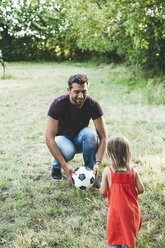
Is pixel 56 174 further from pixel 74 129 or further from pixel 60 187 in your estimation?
pixel 74 129

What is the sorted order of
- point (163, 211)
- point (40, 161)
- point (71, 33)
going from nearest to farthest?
point (163, 211) < point (40, 161) < point (71, 33)

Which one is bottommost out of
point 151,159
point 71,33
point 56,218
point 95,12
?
point 56,218

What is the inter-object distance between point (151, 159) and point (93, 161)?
104cm

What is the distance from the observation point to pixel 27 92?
8.67m

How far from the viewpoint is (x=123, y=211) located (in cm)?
178

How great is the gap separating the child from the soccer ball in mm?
886

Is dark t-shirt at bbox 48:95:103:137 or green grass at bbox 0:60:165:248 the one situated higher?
dark t-shirt at bbox 48:95:103:137

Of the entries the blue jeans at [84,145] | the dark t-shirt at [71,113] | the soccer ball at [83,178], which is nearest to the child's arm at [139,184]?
the soccer ball at [83,178]

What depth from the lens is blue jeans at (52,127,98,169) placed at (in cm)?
292

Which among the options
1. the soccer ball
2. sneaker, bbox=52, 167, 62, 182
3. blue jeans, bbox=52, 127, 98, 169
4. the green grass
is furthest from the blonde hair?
sneaker, bbox=52, 167, 62, 182

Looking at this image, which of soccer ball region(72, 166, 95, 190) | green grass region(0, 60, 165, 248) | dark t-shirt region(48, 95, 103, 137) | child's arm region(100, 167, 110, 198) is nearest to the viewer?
child's arm region(100, 167, 110, 198)

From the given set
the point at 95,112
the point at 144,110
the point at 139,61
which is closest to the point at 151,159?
the point at 95,112

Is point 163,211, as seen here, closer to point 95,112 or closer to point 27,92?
point 95,112

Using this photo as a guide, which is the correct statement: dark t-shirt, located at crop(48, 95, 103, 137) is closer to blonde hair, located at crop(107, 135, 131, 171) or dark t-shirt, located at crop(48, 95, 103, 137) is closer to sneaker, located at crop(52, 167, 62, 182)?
sneaker, located at crop(52, 167, 62, 182)
